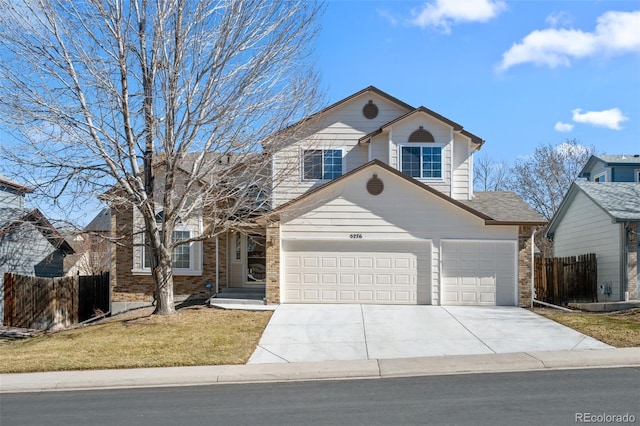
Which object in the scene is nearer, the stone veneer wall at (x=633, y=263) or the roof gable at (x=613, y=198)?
the stone veneer wall at (x=633, y=263)

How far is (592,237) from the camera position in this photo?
22359mm

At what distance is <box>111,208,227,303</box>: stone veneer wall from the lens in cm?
1994

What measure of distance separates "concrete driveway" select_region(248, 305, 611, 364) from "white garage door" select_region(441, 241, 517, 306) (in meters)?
0.50

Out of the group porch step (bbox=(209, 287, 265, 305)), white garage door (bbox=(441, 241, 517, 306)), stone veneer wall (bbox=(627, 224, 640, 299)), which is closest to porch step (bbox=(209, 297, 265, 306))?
porch step (bbox=(209, 287, 265, 305))

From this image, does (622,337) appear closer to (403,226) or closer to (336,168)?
(403,226)

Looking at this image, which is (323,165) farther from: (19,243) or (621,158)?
(621,158)

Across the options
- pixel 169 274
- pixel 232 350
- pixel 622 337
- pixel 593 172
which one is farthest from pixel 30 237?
pixel 593 172

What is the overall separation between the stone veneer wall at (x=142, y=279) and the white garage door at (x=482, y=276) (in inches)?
311

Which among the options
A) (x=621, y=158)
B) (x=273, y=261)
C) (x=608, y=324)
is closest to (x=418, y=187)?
(x=273, y=261)

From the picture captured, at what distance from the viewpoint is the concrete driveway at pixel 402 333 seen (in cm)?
1237

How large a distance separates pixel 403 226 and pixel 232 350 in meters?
7.87

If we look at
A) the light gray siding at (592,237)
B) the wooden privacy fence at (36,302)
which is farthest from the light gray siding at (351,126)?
the wooden privacy fence at (36,302)

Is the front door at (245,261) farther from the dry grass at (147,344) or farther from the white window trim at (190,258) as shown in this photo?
the dry grass at (147,344)

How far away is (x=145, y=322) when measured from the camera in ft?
51.3
